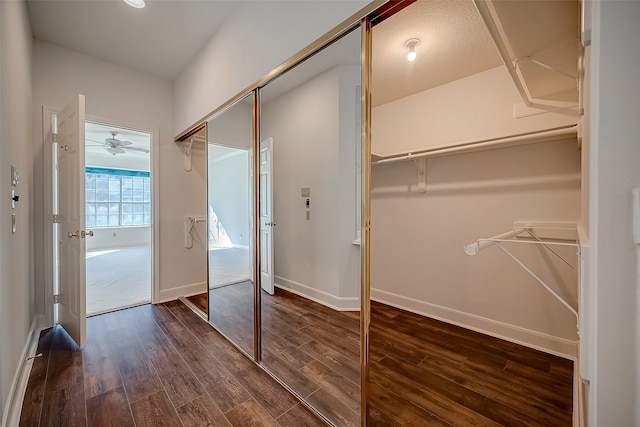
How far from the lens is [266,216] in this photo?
2.00 metres

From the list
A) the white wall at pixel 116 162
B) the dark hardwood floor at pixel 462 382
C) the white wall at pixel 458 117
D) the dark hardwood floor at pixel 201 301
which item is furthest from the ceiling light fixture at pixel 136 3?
the white wall at pixel 116 162

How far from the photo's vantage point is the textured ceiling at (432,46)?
1612 mm

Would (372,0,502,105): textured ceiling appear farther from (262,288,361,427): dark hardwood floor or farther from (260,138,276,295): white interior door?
(262,288,361,427): dark hardwood floor

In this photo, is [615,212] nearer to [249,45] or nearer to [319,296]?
[319,296]

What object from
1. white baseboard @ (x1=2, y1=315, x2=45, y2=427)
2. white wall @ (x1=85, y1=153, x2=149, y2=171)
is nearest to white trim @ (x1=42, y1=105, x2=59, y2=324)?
white baseboard @ (x1=2, y1=315, x2=45, y2=427)

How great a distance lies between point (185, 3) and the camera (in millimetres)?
2104

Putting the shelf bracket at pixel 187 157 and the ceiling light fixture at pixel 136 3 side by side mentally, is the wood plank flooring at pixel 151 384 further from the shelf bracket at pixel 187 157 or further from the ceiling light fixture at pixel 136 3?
the ceiling light fixture at pixel 136 3

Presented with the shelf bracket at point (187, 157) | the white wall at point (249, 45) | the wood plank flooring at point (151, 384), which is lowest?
the wood plank flooring at point (151, 384)

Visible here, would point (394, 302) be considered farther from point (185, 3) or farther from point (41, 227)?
point (41, 227)

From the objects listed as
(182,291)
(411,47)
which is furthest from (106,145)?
(411,47)

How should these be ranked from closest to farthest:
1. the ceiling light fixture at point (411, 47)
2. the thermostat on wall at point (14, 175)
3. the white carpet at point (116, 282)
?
1. the thermostat on wall at point (14, 175)
2. the ceiling light fixture at point (411, 47)
3. the white carpet at point (116, 282)

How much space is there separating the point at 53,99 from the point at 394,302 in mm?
4109

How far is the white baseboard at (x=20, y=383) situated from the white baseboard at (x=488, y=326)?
2.84 metres

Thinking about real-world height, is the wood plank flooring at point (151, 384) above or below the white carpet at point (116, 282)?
below
